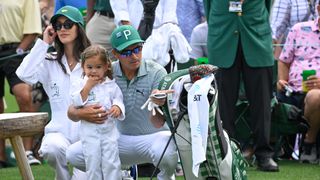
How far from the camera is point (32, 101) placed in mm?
10414

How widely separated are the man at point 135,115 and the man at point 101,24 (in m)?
1.81

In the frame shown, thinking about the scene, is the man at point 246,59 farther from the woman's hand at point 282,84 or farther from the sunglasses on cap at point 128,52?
the sunglasses on cap at point 128,52

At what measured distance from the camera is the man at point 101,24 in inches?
362

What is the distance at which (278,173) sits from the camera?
345 inches

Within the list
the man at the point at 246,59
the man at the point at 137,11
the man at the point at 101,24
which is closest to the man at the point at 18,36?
the man at the point at 101,24

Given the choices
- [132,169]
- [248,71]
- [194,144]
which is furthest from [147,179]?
[194,144]

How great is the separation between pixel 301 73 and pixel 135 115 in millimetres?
2851

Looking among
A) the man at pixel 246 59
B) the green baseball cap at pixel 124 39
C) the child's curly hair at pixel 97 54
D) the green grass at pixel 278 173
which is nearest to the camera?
the child's curly hair at pixel 97 54

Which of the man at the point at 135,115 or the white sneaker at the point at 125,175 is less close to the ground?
the man at the point at 135,115

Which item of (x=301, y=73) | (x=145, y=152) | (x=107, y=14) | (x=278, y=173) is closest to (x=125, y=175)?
(x=145, y=152)

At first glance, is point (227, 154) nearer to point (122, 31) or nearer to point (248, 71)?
point (122, 31)

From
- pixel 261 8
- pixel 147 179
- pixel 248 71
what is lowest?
pixel 147 179

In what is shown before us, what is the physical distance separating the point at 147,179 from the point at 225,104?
111 centimetres

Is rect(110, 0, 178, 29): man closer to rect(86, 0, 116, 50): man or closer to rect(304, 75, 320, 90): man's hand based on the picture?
rect(86, 0, 116, 50): man
